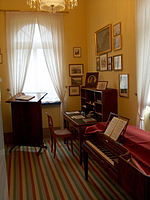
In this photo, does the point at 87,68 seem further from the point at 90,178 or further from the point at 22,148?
the point at 90,178

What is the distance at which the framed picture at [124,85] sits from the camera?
396 cm

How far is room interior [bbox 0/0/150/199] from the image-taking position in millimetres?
3810

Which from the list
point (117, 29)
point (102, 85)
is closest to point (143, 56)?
point (117, 29)

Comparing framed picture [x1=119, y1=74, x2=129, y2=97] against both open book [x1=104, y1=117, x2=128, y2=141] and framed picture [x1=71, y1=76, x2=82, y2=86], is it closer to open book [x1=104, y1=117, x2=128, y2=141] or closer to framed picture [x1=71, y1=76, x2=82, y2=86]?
open book [x1=104, y1=117, x2=128, y2=141]

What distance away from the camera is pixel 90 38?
5.73 metres

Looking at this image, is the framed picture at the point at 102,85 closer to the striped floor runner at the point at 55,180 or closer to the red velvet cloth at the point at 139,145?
the striped floor runner at the point at 55,180

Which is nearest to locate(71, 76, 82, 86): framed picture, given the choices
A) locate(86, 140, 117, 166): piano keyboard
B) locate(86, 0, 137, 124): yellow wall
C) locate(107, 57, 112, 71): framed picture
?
locate(86, 0, 137, 124): yellow wall

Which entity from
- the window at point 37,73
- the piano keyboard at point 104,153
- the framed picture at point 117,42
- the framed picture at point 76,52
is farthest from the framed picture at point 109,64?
the piano keyboard at point 104,153

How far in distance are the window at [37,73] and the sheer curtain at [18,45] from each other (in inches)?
6.7

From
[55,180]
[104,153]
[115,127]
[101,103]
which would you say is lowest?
[55,180]

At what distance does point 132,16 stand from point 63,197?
300 cm

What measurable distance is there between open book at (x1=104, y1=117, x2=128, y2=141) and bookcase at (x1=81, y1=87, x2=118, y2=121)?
1471mm

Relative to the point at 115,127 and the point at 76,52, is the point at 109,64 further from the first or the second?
the point at 115,127

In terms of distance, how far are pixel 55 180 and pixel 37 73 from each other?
3.23m
